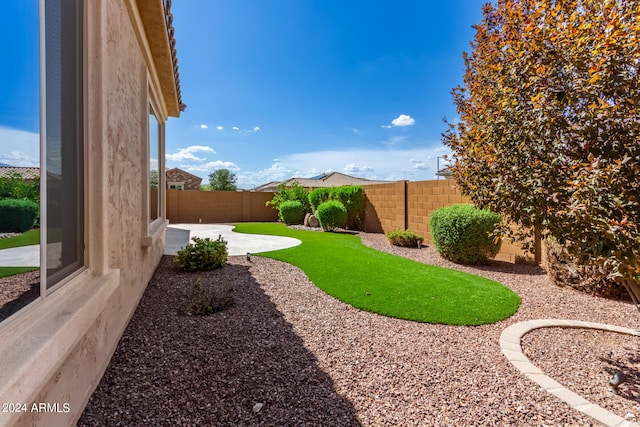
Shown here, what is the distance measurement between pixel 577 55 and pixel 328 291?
4.24 m

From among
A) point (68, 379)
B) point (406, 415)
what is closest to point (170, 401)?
point (68, 379)

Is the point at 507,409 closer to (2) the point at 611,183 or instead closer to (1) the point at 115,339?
(2) the point at 611,183

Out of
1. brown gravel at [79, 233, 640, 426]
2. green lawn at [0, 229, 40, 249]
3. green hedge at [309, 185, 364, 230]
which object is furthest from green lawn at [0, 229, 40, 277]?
green hedge at [309, 185, 364, 230]

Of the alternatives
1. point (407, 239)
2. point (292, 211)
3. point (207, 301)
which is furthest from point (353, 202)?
point (207, 301)

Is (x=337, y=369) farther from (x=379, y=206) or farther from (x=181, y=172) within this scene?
(x=181, y=172)

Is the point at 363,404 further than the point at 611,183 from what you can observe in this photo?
Yes

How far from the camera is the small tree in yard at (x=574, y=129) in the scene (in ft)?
7.01

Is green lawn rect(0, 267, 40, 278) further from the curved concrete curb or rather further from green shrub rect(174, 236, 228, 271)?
green shrub rect(174, 236, 228, 271)

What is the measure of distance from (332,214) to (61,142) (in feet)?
40.9

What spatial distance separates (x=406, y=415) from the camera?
7.56 feet

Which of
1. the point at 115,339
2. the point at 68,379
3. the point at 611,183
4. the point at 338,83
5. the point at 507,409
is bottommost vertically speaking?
the point at 507,409

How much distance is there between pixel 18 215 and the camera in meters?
1.55

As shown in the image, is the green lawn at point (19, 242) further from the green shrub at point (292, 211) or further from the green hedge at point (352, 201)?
the green shrub at point (292, 211)

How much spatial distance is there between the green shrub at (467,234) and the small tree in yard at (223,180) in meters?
37.3
